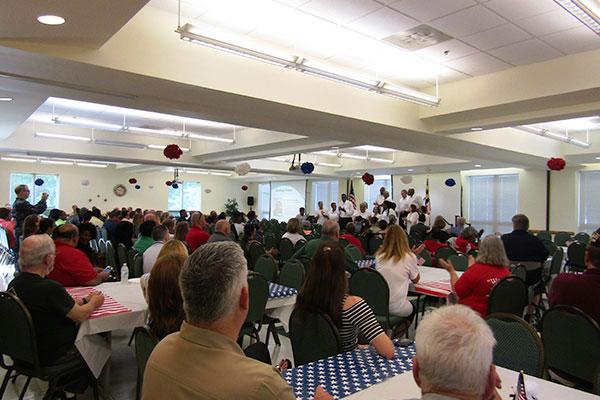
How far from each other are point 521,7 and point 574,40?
3.81 feet

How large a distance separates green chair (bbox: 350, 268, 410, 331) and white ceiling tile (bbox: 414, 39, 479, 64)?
99.6 inches

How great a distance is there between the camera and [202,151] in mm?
11172

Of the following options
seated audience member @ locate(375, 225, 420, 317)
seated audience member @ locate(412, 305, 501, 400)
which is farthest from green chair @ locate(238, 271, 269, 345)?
seated audience member @ locate(412, 305, 501, 400)

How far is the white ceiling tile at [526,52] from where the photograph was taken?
14.7 feet

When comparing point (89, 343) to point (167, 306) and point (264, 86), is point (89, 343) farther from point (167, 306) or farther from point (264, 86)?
point (264, 86)

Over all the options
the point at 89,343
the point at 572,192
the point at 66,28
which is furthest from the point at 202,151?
the point at 572,192

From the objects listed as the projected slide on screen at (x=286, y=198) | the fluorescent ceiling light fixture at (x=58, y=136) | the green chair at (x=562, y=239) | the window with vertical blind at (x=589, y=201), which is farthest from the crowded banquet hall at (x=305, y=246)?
the projected slide on screen at (x=286, y=198)

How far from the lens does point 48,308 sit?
104 inches

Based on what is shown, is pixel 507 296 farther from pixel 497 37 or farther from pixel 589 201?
pixel 589 201

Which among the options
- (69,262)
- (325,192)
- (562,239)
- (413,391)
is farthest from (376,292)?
(325,192)

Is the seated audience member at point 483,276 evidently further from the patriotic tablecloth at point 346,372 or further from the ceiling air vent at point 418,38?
the ceiling air vent at point 418,38

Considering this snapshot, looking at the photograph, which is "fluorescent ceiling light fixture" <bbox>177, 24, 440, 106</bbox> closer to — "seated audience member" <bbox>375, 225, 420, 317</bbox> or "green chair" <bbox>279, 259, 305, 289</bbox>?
"seated audience member" <bbox>375, 225, 420, 317</bbox>

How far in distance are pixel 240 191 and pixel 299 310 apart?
20288 millimetres

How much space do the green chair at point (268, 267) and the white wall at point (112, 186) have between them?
14622 millimetres
